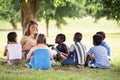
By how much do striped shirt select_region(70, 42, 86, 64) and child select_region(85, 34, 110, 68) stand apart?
0.64ft

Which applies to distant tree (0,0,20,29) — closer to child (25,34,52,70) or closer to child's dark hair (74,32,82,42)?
child's dark hair (74,32,82,42)

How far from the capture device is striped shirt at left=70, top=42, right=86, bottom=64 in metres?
12.2

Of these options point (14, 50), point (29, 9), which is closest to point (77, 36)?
point (14, 50)

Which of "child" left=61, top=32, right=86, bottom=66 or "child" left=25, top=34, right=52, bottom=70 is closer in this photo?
"child" left=25, top=34, right=52, bottom=70

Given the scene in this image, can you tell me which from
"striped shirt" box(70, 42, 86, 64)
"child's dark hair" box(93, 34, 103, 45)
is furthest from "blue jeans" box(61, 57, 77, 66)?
"child's dark hair" box(93, 34, 103, 45)

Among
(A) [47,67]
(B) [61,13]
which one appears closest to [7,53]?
(A) [47,67]

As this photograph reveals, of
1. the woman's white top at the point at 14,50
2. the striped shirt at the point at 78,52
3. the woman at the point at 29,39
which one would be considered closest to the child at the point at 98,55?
the striped shirt at the point at 78,52

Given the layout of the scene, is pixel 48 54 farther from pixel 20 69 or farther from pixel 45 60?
pixel 20 69

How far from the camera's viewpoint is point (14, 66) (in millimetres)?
11945

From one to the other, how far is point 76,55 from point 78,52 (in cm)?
13

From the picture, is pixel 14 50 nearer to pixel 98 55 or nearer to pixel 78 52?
pixel 78 52

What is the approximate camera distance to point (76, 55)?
40.3ft

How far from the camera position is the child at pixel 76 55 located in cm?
1223

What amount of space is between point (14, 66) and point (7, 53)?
587 mm
